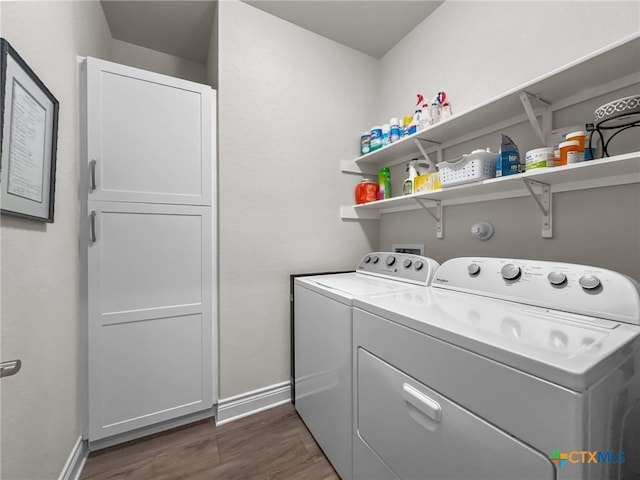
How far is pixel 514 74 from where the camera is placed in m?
1.33

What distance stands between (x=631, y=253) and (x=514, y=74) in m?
0.98

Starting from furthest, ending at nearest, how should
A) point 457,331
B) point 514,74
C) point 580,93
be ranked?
1. point 514,74
2. point 580,93
3. point 457,331

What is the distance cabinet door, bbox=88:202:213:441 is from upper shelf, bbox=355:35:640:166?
4.97ft

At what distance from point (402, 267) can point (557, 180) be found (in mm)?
796

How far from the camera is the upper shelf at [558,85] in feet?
2.91

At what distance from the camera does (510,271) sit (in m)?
1.02

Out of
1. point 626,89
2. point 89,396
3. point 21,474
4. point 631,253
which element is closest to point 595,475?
point 631,253

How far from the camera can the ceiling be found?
1.71 meters

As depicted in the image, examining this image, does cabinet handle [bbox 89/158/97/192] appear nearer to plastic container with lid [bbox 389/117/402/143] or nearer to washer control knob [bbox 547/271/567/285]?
plastic container with lid [bbox 389/117/402/143]

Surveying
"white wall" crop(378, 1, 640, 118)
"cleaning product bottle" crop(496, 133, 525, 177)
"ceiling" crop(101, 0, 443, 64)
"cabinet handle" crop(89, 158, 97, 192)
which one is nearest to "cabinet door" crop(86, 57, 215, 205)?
"cabinet handle" crop(89, 158, 97, 192)

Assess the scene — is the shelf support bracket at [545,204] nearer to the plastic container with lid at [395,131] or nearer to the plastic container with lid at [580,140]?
the plastic container with lid at [580,140]

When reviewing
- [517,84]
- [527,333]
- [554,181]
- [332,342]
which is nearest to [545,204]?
[554,181]

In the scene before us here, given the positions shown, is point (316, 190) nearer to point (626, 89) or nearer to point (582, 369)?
point (626, 89)

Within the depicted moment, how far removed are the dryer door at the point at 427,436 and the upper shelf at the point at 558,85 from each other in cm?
122
